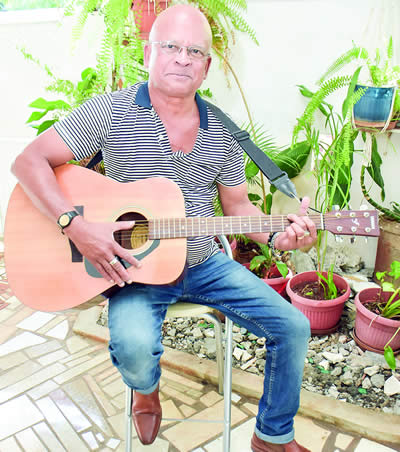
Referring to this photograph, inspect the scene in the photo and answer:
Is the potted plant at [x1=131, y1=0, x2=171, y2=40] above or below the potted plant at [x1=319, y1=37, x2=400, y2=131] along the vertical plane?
above

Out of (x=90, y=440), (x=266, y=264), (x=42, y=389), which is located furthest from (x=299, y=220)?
(x=42, y=389)

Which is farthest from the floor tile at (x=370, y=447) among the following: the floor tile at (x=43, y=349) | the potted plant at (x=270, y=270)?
the floor tile at (x=43, y=349)

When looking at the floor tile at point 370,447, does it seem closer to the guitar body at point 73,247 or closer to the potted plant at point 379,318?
the potted plant at point 379,318

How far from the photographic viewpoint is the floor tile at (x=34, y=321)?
2.48 m

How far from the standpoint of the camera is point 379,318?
81.9 inches

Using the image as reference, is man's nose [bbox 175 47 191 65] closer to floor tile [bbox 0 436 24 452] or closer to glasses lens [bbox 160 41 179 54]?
glasses lens [bbox 160 41 179 54]

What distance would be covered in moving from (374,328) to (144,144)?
5.00ft

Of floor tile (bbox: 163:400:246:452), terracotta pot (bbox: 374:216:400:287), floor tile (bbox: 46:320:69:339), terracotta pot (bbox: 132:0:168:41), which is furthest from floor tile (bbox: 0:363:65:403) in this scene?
terracotta pot (bbox: 374:216:400:287)

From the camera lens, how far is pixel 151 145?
5.22ft

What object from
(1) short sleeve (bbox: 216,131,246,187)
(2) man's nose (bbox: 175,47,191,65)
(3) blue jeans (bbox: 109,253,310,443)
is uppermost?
(2) man's nose (bbox: 175,47,191,65)

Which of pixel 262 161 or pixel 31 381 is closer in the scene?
pixel 262 161

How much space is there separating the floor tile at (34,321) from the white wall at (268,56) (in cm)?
155

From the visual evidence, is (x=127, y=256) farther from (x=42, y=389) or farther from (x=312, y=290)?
(x=312, y=290)

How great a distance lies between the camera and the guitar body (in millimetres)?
1456
